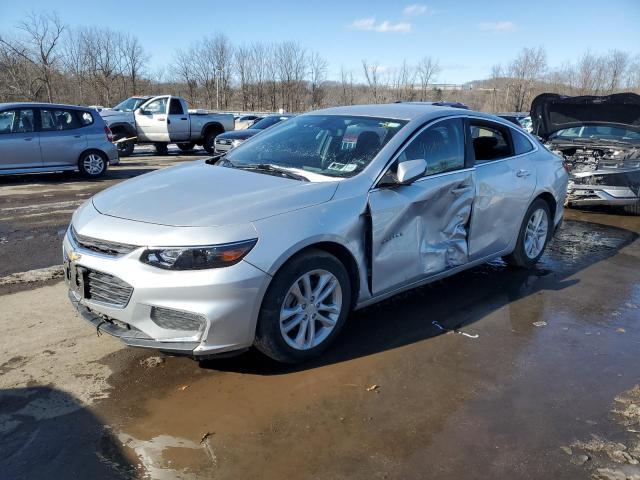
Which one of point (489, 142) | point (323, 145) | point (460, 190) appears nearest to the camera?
point (323, 145)

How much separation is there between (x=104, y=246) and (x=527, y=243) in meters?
4.24

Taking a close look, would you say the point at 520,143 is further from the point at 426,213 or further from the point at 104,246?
the point at 104,246

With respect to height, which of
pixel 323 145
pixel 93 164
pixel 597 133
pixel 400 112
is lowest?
pixel 93 164

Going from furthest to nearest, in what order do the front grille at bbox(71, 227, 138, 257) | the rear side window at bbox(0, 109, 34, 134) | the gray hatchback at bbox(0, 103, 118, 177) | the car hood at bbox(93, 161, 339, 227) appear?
the gray hatchback at bbox(0, 103, 118, 177), the rear side window at bbox(0, 109, 34, 134), the car hood at bbox(93, 161, 339, 227), the front grille at bbox(71, 227, 138, 257)

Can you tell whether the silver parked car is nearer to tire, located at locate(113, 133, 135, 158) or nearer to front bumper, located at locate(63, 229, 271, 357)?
front bumper, located at locate(63, 229, 271, 357)

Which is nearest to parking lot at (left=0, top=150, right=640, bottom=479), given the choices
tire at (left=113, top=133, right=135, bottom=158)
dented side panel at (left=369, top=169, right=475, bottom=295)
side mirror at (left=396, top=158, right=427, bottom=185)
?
dented side panel at (left=369, top=169, right=475, bottom=295)

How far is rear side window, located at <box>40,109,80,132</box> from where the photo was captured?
36.6ft

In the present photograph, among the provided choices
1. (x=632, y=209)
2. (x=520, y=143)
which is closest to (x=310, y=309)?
(x=520, y=143)

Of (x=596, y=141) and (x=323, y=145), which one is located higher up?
(x=323, y=145)

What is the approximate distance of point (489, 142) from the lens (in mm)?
5156

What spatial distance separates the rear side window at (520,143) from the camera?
5.40 m

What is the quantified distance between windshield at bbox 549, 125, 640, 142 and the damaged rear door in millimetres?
6089

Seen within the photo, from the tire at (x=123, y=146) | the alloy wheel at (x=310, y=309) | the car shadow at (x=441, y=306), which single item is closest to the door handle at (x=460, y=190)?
the car shadow at (x=441, y=306)

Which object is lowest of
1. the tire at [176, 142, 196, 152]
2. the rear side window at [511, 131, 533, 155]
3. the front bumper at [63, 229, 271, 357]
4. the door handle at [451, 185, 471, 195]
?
the tire at [176, 142, 196, 152]
